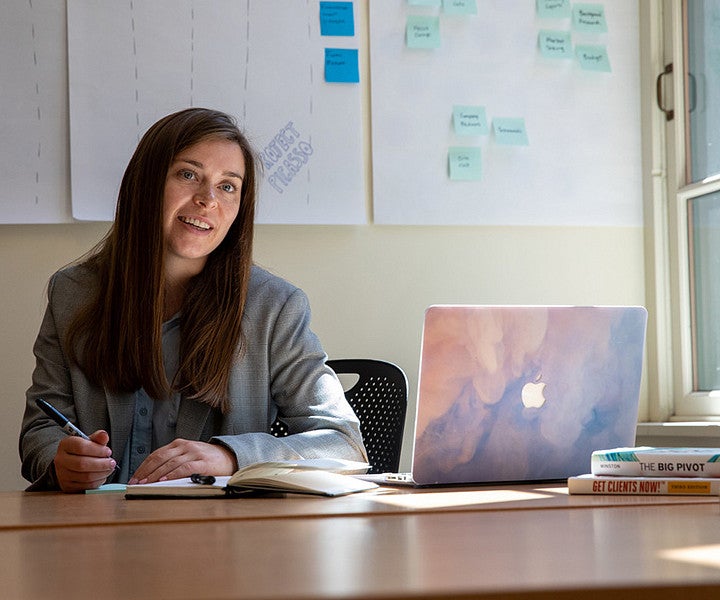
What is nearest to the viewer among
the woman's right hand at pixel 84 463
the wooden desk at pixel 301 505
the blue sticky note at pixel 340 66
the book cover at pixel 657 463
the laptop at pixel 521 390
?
the wooden desk at pixel 301 505

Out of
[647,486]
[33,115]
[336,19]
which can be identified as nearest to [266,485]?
[647,486]

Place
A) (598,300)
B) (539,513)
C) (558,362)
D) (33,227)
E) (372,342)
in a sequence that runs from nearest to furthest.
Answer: (539,513) → (558,362) → (33,227) → (372,342) → (598,300)

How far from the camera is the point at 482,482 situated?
1.54 metres

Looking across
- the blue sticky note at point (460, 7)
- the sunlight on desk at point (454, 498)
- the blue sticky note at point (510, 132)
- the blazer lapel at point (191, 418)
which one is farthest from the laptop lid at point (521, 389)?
the blue sticky note at point (460, 7)

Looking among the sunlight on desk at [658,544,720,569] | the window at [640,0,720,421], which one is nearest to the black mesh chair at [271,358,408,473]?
the window at [640,0,720,421]

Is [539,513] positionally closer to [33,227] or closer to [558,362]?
A: [558,362]

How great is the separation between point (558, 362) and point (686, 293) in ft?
4.99

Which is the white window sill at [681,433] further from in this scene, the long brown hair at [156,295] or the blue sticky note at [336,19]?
the blue sticky note at [336,19]

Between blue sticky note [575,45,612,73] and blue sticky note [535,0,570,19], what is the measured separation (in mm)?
108

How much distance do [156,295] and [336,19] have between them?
107 cm

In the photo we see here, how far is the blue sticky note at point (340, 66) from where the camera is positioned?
279 cm

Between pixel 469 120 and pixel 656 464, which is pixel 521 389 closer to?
pixel 656 464

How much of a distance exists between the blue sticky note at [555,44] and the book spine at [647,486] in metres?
1.93

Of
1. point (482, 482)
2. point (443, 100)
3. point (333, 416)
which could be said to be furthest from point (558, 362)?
point (443, 100)
